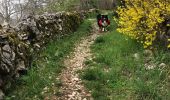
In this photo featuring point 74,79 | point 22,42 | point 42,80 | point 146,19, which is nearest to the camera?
point 42,80

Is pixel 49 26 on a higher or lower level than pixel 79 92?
higher

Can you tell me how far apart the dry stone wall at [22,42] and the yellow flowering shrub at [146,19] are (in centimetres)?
361

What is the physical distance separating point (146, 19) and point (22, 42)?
482 centimetres

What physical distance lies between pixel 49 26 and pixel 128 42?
407 centimetres

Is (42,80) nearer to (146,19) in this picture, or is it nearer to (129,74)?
(129,74)

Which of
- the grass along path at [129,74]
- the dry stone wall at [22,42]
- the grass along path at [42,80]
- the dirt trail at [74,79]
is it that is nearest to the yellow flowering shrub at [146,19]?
the grass along path at [129,74]

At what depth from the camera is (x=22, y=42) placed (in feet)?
35.9

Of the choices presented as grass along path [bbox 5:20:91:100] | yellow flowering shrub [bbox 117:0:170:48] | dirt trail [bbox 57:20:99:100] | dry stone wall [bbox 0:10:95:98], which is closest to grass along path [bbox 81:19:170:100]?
dirt trail [bbox 57:20:99:100]

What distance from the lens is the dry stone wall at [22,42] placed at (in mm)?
8750

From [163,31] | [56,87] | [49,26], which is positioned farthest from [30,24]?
[163,31]

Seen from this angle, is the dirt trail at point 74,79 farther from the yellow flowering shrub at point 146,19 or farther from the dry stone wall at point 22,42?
the yellow flowering shrub at point 146,19

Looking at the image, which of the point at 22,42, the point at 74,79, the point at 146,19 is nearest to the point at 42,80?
the point at 74,79

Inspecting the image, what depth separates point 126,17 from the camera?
13242 mm

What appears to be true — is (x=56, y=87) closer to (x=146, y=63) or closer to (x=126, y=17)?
(x=146, y=63)
